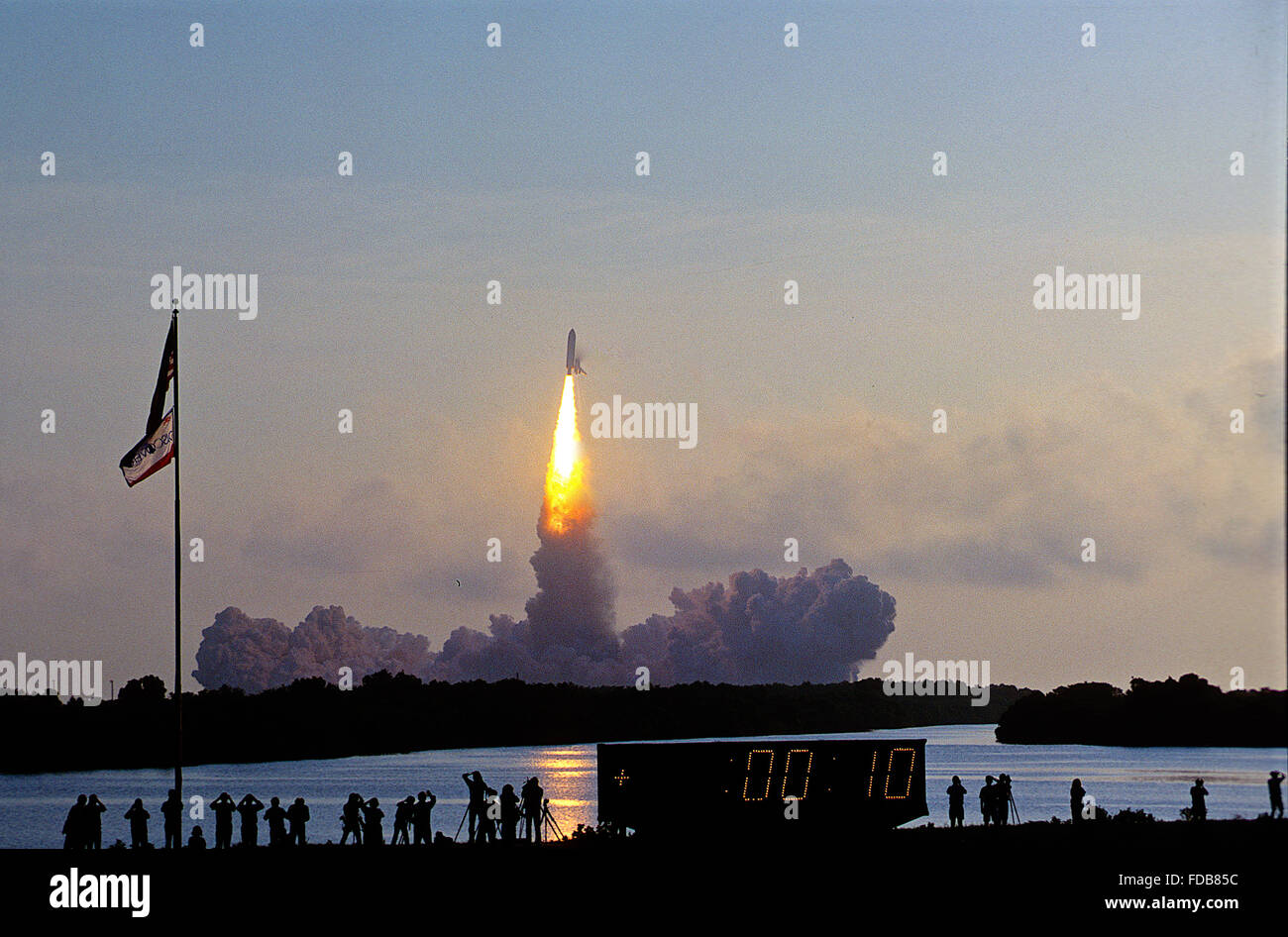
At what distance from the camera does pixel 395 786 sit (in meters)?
168

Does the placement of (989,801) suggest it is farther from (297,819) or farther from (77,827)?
(77,827)

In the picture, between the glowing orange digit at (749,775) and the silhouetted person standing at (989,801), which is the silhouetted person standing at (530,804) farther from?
the silhouetted person standing at (989,801)

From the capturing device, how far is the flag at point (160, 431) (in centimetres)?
4828

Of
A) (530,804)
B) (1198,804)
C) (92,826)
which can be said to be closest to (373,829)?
(530,804)

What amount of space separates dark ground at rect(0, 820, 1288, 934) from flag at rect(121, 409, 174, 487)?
10463 millimetres

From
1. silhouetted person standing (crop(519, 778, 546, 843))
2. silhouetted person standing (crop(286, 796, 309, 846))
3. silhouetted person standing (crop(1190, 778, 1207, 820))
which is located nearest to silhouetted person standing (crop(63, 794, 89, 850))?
silhouetted person standing (crop(286, 796, 309, 846))

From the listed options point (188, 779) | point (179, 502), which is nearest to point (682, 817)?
point (179, 502)

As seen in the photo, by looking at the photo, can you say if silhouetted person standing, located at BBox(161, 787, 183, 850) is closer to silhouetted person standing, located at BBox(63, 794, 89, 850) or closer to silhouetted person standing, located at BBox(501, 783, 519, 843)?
silhouetted person standing, located at BBox(63, 794, 89, 850)

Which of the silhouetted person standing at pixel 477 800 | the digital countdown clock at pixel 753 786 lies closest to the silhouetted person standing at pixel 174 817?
the silhouetted person standing at pixel 477 800

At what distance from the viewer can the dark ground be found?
3828cm
